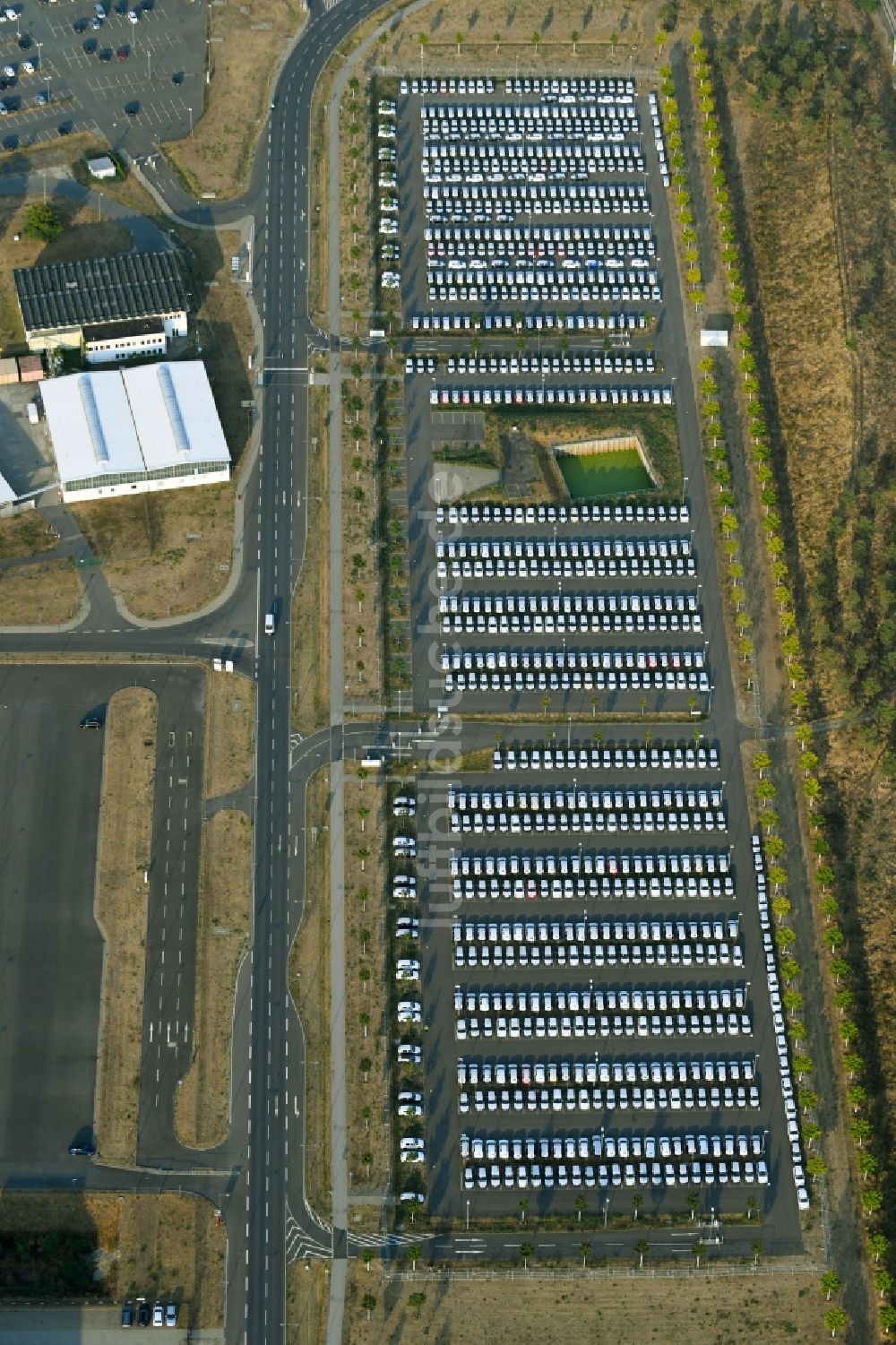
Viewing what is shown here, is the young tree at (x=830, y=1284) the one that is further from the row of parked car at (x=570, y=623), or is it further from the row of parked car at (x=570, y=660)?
the row of parked car at (x=570, y=623)

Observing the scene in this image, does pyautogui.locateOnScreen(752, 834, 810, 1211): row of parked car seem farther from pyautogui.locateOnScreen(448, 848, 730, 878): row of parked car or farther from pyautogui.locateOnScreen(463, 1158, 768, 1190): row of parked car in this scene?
pyautogui.locateOnScreen(448, 848, 730, 878): row of parked car

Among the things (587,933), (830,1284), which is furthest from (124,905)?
(830,1284)

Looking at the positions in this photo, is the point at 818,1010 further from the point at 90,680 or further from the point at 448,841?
the point at 90,680

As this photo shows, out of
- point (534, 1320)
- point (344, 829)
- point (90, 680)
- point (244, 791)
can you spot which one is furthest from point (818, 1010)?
point (90, 680)

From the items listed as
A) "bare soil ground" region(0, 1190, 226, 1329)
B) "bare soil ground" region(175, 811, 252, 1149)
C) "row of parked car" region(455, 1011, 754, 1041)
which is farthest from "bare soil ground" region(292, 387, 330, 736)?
"bare soil ground" region(0, 1190, 226, 1329)

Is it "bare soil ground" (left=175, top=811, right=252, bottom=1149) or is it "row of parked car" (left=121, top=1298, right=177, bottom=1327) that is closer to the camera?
"row of parked car" (left=121, top=1298, right=177, bottom=1327)

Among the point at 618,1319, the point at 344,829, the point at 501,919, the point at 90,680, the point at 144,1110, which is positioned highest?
the point at 90,680
